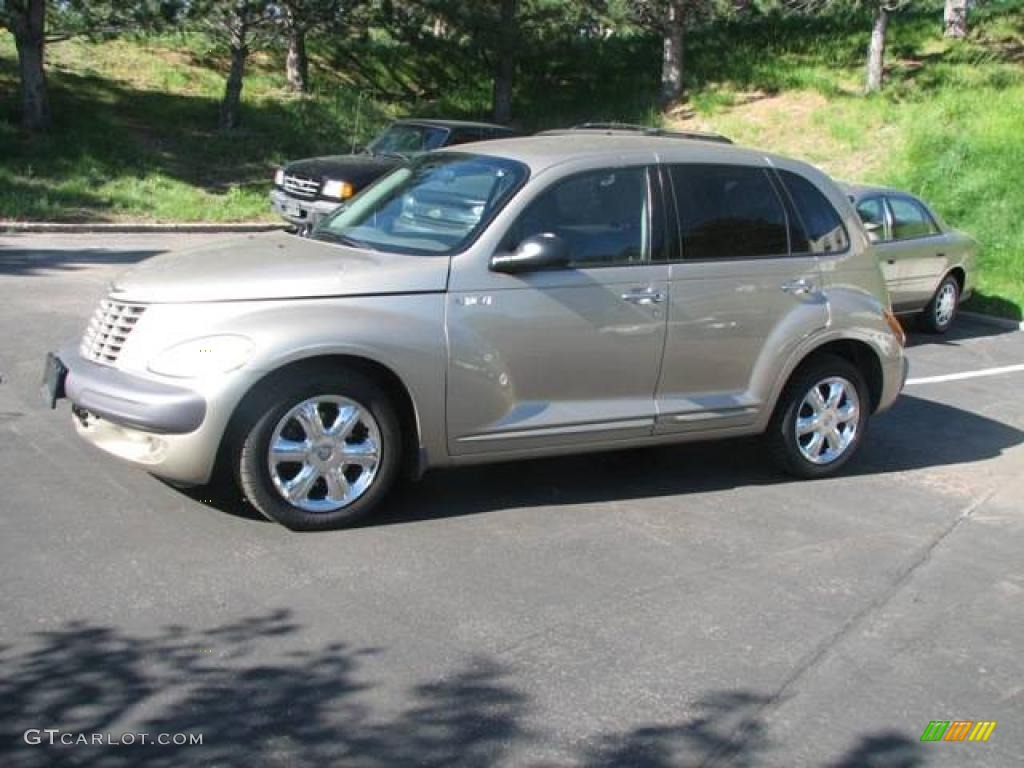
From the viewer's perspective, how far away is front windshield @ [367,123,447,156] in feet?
52.7

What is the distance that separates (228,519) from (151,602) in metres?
0.98

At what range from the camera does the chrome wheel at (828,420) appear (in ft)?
22.7

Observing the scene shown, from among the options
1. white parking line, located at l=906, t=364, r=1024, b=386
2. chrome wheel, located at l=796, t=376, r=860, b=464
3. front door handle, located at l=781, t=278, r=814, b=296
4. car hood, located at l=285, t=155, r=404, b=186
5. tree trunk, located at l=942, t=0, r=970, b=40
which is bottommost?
white parking line, located at l=906, t=364, r=1024, b=386

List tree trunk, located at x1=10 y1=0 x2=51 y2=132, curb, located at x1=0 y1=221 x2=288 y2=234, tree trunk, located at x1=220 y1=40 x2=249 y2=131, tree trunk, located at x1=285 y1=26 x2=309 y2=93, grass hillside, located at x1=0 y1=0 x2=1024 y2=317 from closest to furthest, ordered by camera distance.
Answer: curb, located at x1=0 y1=221 x2=288 y2=234 < grass hillside, located at x1=0 y1=0 x2=1024 y2=317 < tree trunk, located at x1=10 y1=0 x2=51 y2=132 < tree trunk, located at x1=220 y1=40 x2=249 y2=131 < tree trunk, located at x1=285 y1=26 x2=309 y2=93

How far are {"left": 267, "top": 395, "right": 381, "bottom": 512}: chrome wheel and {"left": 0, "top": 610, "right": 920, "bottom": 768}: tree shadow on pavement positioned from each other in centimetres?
117

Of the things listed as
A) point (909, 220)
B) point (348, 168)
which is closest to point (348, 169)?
point (348, 168)

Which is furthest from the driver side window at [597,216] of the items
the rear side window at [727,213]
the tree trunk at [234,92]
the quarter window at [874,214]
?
the tree trunk at [234,92]

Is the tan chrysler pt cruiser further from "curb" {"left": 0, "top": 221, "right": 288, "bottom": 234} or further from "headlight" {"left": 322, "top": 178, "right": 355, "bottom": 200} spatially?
"curb" {"left": 0, "top": 221, "right": 288, "bottom": 234}

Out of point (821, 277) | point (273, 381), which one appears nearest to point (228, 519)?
point (273, 381)

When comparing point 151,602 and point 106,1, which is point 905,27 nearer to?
point 106,1

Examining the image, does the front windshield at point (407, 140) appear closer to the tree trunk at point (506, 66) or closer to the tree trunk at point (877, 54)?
the tree trunk at point (506, 66)

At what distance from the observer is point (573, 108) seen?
2894cm

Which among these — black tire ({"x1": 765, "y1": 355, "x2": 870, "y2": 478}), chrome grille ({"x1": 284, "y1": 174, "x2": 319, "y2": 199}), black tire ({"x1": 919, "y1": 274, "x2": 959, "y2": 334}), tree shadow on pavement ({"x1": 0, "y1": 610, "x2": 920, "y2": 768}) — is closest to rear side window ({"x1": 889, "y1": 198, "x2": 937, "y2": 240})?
black tire ({"x1": 919, "y1": 274, "x2": 959, "y2": 334})

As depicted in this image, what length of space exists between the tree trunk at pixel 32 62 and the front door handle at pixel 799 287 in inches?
703
